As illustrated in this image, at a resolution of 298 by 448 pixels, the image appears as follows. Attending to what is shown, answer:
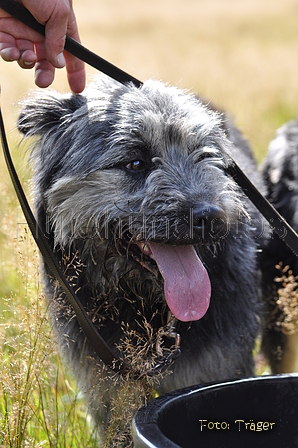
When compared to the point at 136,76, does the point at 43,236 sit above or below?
below

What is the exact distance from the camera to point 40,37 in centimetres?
313

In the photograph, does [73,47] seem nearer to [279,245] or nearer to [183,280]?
[183,280]

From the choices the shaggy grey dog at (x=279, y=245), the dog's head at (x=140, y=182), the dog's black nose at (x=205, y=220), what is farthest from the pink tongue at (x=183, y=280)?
the shaggy grey dog at (x=279, y=245)

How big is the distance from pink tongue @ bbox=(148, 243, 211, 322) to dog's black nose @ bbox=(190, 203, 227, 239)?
0.74 feet

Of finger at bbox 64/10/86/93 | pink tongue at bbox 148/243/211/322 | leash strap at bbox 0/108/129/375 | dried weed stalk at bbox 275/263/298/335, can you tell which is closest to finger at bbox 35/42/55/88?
finger at bbox 64/10/86/93

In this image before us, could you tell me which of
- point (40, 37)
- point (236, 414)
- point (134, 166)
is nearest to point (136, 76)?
point (40, 37)

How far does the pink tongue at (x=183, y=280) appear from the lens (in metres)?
2.82

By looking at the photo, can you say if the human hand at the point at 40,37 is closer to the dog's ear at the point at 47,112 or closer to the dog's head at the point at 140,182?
the dog's ear at the point at 47,112

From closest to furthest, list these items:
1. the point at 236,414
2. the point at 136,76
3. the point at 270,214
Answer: the point at 236,414 → the point at 270,214 → the point at 136,76

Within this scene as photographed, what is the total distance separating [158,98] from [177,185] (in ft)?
1.73

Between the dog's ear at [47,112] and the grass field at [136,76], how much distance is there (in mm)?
212

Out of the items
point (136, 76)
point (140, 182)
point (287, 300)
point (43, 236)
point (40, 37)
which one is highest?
point (136, 76)

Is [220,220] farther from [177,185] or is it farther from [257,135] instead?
[257,135]

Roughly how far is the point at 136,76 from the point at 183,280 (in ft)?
24.4
